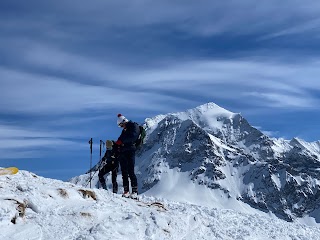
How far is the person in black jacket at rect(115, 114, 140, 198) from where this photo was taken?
54.5 ft

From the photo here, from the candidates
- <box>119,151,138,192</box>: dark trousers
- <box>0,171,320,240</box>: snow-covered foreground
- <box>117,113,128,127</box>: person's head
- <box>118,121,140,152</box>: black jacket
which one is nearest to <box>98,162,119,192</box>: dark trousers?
<box>119,151,138,192</box>: dark trousers

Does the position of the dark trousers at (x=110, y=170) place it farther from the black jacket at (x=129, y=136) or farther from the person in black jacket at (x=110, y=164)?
the black jacket at (x=129, y=136)

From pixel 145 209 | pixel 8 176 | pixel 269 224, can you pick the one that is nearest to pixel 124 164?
pixel 145 209

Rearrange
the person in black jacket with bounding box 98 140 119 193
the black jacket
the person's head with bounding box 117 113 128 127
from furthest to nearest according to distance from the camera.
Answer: the person in black jacket with bounding box 98 140 119 193 < the person's head with bounding box 117 113 128 127 < the black jacket

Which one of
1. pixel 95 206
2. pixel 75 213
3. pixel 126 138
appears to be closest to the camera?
pixel 75 213

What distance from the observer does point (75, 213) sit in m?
12.4

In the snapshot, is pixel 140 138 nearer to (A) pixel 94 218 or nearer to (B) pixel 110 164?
(B) pixel 110 164

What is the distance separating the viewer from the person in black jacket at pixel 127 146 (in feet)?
54.5

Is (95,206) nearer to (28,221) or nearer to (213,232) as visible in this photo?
(28,221)

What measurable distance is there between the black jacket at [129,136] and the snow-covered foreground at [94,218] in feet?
6.54

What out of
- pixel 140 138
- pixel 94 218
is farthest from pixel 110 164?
pixel 94 218

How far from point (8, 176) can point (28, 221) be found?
330cm

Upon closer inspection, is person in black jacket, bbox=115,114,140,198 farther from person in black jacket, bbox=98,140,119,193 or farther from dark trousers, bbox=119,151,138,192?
person in black jacket, bbox=98,140,119,193

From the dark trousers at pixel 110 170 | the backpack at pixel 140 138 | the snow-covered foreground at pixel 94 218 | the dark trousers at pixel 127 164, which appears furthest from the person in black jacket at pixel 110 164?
the snow-covered foreground at pixel 94 218
